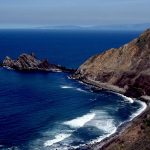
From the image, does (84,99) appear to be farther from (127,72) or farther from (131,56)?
(131,56)

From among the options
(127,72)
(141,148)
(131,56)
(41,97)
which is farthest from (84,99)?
(141,148)

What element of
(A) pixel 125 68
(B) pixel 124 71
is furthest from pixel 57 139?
(A) pixel 125 68

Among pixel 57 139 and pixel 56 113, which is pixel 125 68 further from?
pixel 57 139

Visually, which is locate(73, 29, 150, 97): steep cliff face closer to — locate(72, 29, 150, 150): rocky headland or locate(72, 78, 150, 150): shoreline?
locate(72, 29, 150, 150): rocky headland

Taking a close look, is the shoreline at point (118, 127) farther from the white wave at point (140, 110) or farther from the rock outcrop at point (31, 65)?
the rock outcrop at point (31, 65)

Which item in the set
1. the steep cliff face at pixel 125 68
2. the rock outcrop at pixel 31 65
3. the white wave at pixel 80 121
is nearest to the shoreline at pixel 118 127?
the steep cliff face at pixel 125 68

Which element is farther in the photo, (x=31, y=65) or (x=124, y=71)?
(x=31, y=65)
